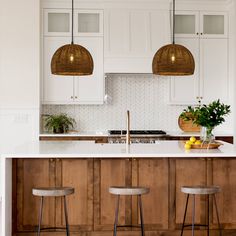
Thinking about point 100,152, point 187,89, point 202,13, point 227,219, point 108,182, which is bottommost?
point 227,219

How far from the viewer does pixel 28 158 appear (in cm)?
449

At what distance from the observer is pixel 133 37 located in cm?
718

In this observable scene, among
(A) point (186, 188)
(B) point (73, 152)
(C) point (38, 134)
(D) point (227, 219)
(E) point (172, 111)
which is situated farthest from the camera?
(E) point (172, 111)

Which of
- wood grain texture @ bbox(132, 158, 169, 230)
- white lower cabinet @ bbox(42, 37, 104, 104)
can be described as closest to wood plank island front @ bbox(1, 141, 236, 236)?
wood grain texture @ bbox(132, 158, 169, 230)

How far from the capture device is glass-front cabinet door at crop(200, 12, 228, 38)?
7.29m

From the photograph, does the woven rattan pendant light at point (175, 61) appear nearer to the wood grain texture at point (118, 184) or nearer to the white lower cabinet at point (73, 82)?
the wood grain texture at point (118, 184)

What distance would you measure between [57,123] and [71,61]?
2.69m

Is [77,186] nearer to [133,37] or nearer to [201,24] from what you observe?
[133,37]

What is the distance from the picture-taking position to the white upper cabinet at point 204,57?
7270 millimetres

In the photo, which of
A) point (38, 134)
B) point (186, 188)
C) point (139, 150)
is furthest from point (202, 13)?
point (186, 188)

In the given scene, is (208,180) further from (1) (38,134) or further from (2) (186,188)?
(1) (38,134)

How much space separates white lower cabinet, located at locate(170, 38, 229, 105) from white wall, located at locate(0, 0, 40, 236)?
2.09 meters

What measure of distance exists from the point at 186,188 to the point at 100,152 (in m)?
0.84

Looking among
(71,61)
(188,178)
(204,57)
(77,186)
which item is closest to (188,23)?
(204,57)
